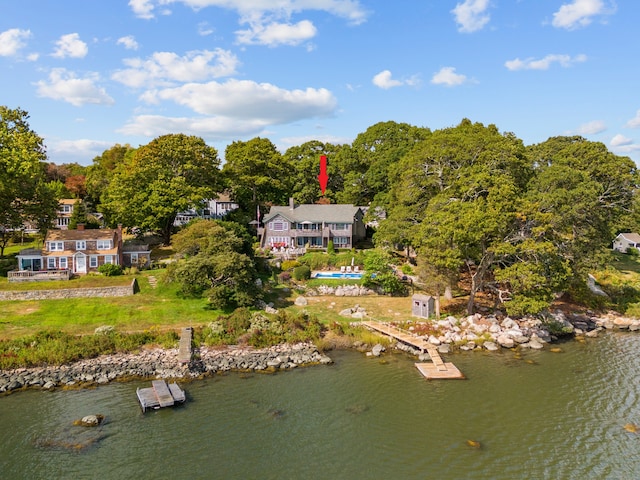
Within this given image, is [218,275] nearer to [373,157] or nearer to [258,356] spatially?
[258,356]

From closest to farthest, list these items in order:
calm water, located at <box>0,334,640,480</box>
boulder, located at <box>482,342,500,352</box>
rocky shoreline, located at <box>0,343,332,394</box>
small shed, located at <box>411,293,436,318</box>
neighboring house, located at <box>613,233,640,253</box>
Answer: calm water, located at <box>0,334,640,480</box>
rocky shoreline, located at <box>0,343,332,394</box>
boulder, located at <box>482,342,500,352</box>
small shed, located at <box>411,293,436,318</box>
neighboring house, located at <box>613,233,640,253</box>

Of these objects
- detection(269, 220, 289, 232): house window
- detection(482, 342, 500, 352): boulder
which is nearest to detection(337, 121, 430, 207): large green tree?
detection(269, 220, 289, 232): house window

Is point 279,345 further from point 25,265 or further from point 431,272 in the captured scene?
point 25,265

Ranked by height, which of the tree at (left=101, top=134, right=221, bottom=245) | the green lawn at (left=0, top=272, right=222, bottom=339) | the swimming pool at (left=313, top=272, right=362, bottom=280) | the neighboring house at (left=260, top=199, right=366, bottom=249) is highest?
the tree at (left=101, top=134, right=221, bottom=245)

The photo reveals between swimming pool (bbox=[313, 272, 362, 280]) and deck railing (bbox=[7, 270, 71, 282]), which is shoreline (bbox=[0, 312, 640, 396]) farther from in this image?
deck railing (bbox=[7, 270, 71, 282])

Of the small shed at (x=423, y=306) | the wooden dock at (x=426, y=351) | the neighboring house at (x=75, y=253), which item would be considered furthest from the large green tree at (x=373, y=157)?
the neighboring house at (x=75, y=253)
